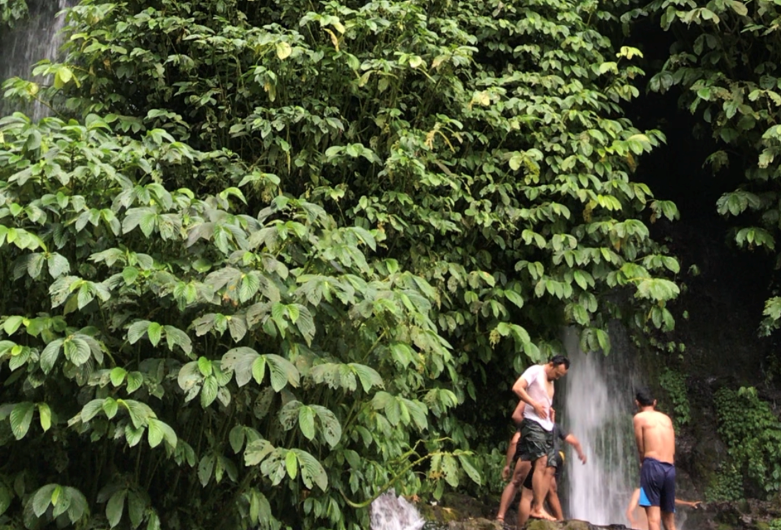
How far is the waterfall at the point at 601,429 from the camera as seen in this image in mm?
7289

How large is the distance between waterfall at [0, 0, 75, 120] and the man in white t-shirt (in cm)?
658

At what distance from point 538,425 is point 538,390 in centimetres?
26

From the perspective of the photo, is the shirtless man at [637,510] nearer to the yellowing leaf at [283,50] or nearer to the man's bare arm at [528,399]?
the man's bare arm at [528,399]

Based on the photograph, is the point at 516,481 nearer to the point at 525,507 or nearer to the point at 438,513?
the point at 525,507

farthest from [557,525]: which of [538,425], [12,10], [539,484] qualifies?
[12,10]

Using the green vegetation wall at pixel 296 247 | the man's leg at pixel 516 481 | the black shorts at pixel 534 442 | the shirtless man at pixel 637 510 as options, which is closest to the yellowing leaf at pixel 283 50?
the green vegetation wall at pixel 296 247

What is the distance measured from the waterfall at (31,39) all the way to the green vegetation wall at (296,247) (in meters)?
1.99

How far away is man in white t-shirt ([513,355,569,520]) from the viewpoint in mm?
5699

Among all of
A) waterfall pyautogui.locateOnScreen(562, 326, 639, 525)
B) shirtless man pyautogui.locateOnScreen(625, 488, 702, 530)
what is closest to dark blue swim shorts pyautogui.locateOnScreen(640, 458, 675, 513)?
shirtless man pyautogui.locateOnScreen(625, 488, 702, 530)

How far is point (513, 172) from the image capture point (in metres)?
6.95

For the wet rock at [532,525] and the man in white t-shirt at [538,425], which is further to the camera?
the man in white t-shirt at [538,425]

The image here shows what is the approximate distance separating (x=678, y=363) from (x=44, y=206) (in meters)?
6.60

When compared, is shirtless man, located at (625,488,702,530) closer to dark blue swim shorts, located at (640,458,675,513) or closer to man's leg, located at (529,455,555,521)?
dark blue swim shorts, located at (640,458,675,513)

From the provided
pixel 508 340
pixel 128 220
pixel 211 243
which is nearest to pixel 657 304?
pixel 508 340
